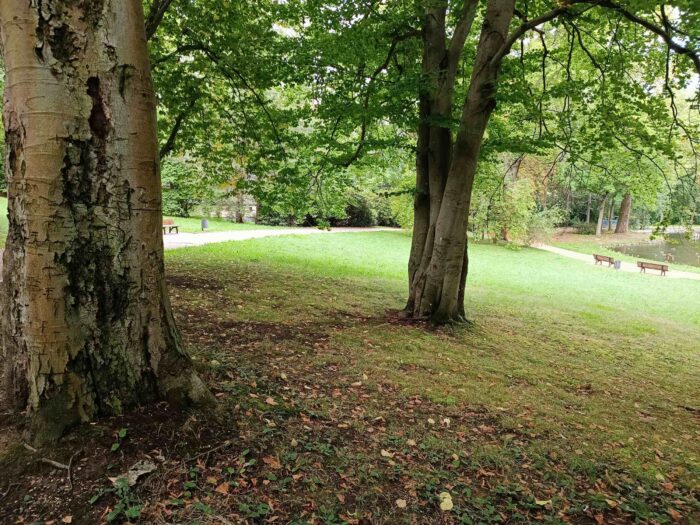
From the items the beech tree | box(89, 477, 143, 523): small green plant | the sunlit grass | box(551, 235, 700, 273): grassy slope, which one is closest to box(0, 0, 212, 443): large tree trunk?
box(89, 477, 143, 523): small green plant

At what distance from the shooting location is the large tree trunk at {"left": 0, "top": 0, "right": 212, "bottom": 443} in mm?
2301

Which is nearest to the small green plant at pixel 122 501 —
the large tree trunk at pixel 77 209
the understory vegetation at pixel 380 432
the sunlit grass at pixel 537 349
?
the understory vegetation at pixel 380 432

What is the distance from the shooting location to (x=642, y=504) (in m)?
3.03

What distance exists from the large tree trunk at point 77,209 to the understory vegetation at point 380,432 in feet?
1.04

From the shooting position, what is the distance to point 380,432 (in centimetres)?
352

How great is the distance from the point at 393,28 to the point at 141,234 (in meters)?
6.56

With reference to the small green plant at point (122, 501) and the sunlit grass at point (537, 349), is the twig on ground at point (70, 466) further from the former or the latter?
the sunlit grass at point (537, 349)

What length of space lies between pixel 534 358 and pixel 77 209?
6.41 metres

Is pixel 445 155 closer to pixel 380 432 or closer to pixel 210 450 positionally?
pixel 380 432

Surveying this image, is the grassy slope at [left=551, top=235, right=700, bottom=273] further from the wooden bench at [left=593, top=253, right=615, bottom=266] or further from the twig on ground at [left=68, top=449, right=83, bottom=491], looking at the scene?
the twig on ground at [left=68, top=449, right=83, bottom=491]

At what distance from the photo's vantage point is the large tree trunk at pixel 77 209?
2.30m

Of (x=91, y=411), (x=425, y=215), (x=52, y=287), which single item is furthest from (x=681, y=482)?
(x=425, y=215)

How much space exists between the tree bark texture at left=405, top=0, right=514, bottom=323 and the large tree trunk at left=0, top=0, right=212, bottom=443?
5282 mm

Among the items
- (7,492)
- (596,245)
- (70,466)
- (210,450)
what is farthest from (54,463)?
(596,245)
